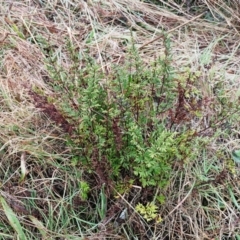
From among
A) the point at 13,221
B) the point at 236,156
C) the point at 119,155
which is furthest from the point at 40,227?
the point at 236,156

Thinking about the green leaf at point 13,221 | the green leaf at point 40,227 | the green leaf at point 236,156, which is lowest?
the green leaf at point 236,156

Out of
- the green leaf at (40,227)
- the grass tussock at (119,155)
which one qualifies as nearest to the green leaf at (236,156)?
the grass tussock at (119,155)

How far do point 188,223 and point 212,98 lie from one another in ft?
1.74

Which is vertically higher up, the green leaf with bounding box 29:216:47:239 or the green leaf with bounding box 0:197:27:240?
the green leaf with bounding box 0:197:27:240

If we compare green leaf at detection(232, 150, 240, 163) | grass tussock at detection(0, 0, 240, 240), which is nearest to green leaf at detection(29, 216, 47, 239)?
grass tussock at detection(0, 0, 240, 240)

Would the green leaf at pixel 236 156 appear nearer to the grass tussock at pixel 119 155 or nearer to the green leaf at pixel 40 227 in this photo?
the grass tussock at pixel 119 155

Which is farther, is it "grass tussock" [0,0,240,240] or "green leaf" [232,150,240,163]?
"green leaf" [232,150,240,163]

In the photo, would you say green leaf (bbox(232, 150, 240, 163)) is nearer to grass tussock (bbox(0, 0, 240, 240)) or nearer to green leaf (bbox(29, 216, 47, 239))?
grass tussock (bbox(0, 0, 240, 240))

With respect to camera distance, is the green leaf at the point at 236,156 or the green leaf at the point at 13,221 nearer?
the green leaf at the point at 13,221

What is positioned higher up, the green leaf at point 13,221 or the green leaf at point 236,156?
the green leaf at point 13,221

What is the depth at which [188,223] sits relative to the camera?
1.90 m

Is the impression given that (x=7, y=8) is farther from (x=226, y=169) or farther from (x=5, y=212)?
(x=226, y=169)

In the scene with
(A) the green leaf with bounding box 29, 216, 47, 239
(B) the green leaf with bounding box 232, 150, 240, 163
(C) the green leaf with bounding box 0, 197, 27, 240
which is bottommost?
(B) the green leaf with bounding box 232, 150, 240, 163

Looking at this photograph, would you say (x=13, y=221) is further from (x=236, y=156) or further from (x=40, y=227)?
(x=236, y=156)
